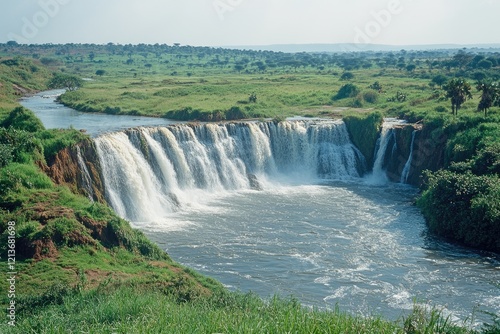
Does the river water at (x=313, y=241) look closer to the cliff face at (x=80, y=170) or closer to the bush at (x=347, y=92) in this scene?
the cliff face at (x=80, y=170)

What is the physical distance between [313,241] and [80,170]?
1159cm

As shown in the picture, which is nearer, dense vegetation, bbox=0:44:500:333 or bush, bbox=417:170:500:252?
dense vegetation, bbox=0:44:500:333

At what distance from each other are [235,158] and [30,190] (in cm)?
1686

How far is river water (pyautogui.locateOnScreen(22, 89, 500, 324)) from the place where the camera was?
21.3 meters

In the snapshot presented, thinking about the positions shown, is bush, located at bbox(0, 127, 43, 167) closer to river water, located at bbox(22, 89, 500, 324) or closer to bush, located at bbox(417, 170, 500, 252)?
river water, located at bbox(22, 89, 500, 324)

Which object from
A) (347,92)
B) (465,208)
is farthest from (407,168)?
(347,92)

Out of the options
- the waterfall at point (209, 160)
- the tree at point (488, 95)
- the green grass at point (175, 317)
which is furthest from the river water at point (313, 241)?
the tree at point (488, 95)

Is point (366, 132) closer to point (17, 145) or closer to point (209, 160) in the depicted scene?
point (209, 160)

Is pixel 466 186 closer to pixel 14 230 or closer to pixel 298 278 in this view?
pixel 298 278

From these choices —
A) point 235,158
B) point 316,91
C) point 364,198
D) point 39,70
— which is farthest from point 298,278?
point 39,70

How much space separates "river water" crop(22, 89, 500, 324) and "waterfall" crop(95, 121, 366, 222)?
0.13 meters

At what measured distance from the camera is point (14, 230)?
19391mm

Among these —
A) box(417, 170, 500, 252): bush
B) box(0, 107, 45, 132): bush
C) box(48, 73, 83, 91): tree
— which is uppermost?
box(48, 73, 83, 91): tree

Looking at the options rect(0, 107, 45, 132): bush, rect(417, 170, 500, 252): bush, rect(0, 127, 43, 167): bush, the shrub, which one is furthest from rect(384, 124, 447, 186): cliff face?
rect(0, 127, 43, 167): bush
